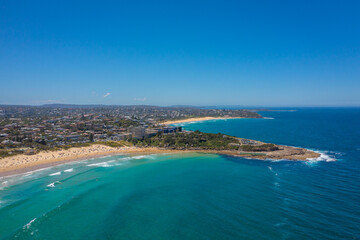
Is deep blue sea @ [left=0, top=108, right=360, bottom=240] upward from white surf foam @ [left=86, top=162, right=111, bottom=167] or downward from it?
upward

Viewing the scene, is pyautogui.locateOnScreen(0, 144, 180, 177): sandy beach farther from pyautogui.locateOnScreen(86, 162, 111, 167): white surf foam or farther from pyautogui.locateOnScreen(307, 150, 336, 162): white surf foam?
pyautogui.locateOnScreen(307, 150, 336, 162): white surf foam

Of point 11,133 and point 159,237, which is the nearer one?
point 159,237

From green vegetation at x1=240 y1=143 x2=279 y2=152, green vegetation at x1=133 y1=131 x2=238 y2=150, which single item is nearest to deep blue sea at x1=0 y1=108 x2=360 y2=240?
green vegetation at x1=240 y1=143 x2=279 y2=152

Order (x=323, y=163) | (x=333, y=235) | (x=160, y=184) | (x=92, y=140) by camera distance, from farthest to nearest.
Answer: (x=92, y=140) → (x=323, y=163) → (x=160, y=184) → (x=333, y=235)

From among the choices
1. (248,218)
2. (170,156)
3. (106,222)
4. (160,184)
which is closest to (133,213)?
(106,222)

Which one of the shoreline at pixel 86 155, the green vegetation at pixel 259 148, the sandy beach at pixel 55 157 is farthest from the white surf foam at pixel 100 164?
the green vegetation at pixel 259 148

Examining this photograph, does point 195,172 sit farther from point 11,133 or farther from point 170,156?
point 11,133

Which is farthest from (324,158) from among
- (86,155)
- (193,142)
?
(86,155)
